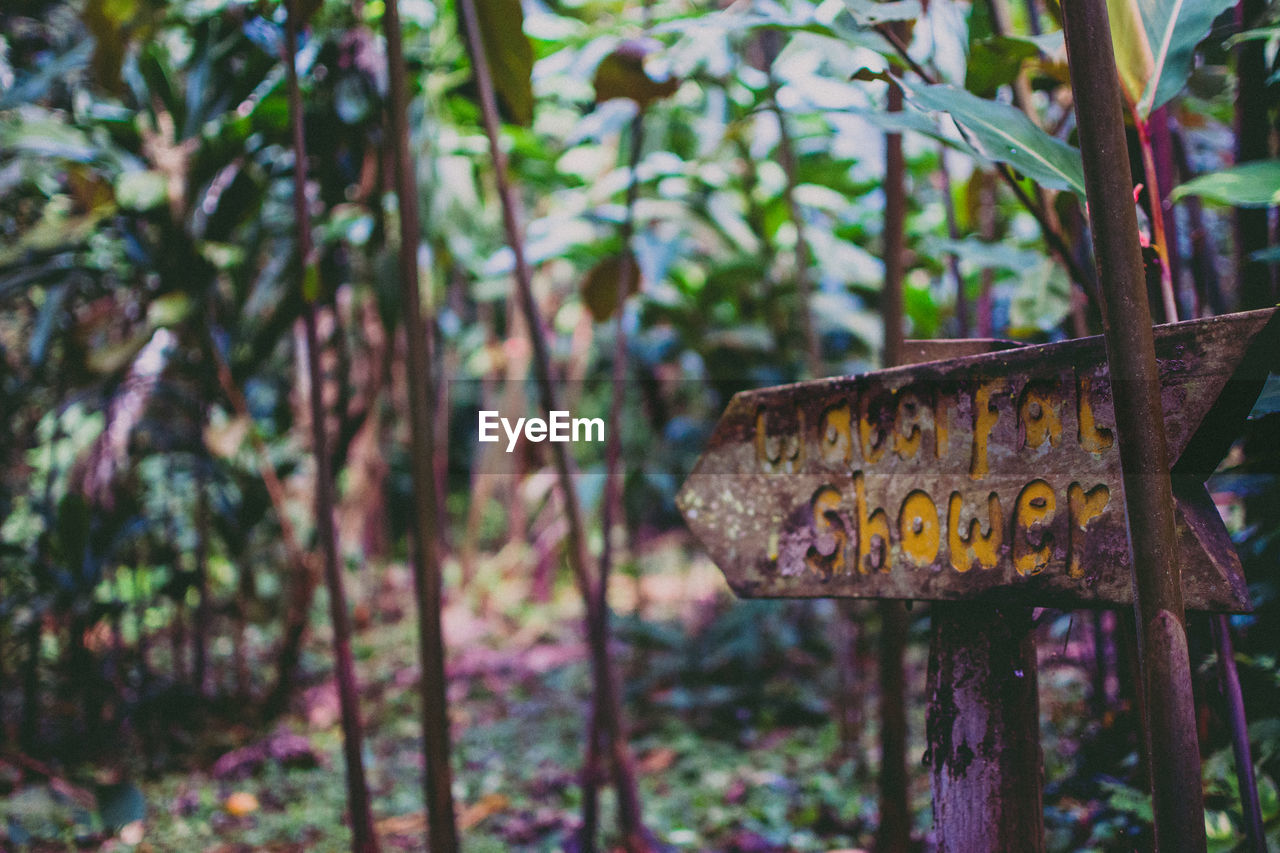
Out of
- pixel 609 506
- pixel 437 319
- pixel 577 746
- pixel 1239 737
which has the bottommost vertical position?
pixel 577 746

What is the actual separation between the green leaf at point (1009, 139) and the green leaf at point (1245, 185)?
122mm

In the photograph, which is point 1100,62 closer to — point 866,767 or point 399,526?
point 866,767

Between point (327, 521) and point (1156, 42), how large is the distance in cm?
106

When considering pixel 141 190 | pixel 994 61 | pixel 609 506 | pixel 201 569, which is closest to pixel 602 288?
pixel 609 506

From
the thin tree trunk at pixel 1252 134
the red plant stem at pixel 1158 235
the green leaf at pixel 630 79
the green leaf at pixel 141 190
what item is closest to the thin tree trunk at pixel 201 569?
the green leaf at pixel 141 190

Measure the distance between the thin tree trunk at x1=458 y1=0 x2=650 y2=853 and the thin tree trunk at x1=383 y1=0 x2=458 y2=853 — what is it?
0.18 meters

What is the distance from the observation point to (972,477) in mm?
586

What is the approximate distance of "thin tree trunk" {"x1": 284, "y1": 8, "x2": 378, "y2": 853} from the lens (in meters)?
1.01

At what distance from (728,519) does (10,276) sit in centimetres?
167

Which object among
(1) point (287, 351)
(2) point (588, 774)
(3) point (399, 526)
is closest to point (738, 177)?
(1) point (287, 351)

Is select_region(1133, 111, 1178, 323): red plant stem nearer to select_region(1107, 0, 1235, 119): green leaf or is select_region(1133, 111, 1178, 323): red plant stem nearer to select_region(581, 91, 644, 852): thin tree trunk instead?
select_region(1107, 0, 1235, 119): green leaf

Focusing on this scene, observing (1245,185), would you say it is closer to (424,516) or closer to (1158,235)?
(1158,235)

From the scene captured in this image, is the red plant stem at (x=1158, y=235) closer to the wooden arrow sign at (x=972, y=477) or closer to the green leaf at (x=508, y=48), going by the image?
the wooden arrow sign at (x=972, y=477)

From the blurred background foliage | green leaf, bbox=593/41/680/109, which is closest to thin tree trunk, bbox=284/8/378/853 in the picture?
the blurred background foliage
